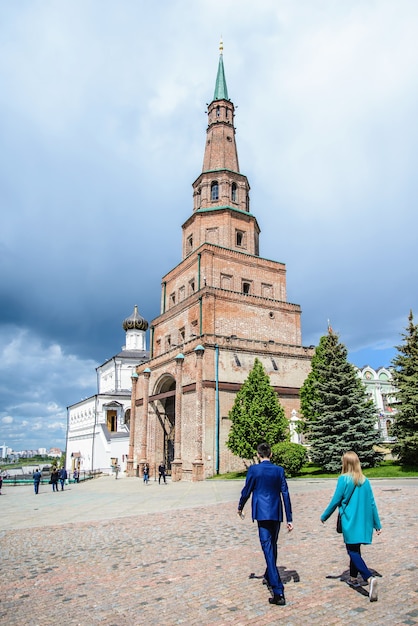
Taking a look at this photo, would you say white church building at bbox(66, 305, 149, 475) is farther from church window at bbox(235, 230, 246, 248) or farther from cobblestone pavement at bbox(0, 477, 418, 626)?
cobblestone pavement at bbox(0, 477, 418, 626)

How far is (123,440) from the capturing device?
50.5m

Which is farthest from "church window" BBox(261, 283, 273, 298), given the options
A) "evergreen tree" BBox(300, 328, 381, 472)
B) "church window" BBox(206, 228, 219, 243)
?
"evergreen tree" BBox(300, 328, 381, 472)

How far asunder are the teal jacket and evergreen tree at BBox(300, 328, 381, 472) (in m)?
18.4

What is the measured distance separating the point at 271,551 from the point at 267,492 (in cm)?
68

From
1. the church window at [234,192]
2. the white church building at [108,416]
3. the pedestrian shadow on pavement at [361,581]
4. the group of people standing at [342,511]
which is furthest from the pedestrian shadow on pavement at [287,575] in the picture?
the white church building at [108,416]

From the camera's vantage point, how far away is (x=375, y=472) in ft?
69.7

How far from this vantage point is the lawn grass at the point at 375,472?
66.0 feet

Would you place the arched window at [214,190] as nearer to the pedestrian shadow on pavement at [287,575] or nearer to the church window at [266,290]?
the church window at [266,290]

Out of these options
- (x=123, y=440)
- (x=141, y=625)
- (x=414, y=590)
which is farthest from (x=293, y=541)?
(x=123, y=440)

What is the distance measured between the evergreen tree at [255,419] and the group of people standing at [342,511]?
67.5 feet

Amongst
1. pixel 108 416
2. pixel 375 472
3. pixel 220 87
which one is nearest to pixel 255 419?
pixel 375 472

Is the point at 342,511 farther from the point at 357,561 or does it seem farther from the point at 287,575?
the point at 287,575

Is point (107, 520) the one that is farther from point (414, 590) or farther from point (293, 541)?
point (414, 590)

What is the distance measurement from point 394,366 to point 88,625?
21875 millimetres
